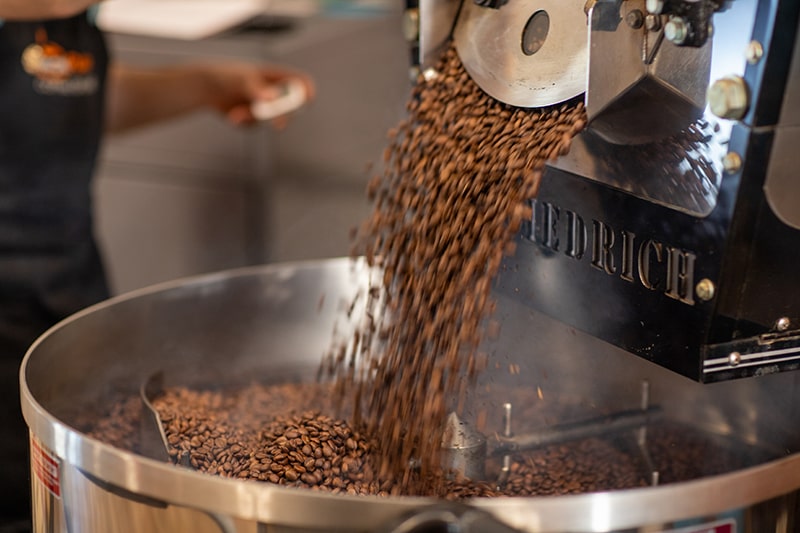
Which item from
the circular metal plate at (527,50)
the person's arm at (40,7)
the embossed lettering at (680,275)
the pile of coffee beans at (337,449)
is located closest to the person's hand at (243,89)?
the person's arm at (40,7)

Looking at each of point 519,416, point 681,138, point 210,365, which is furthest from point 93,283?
point 681,138

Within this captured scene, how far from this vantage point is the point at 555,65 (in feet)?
3.03

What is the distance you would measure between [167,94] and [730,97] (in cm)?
162

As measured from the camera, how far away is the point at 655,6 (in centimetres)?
79

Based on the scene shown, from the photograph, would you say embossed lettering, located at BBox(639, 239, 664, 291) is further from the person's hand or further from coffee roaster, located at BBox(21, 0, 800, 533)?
the person's hand

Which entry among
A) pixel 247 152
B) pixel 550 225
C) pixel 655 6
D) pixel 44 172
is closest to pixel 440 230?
pixel 550 225

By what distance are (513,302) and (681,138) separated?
34 centimetres

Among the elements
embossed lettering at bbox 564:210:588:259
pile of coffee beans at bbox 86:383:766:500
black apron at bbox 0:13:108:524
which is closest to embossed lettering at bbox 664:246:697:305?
embossed lettering at bbox 564:210:588:259

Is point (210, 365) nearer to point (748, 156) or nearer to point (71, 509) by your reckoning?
point (71, 509)

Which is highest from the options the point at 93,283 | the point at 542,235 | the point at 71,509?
the point at 542,235

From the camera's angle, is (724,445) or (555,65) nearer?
(555,65)

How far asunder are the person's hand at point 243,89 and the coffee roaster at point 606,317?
2.76 ft

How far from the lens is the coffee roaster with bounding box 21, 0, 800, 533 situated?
2.45 feet

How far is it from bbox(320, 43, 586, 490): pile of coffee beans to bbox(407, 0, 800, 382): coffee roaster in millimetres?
35
